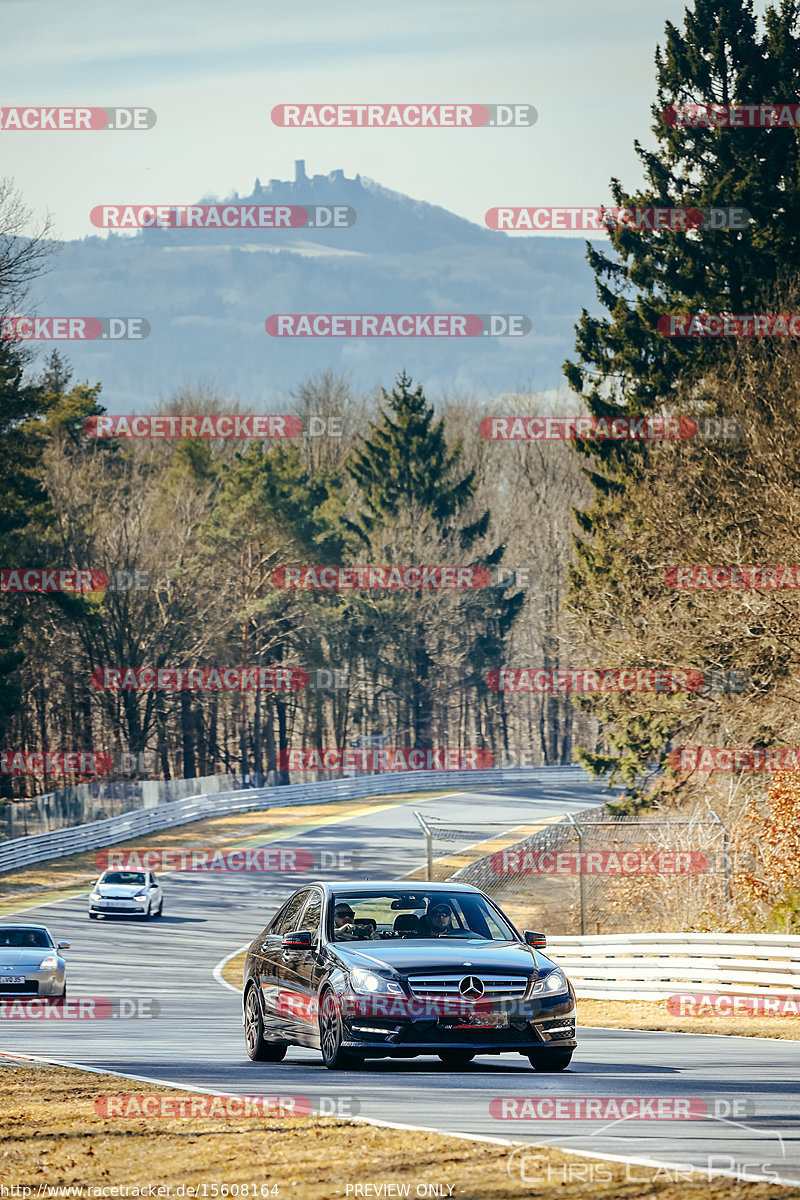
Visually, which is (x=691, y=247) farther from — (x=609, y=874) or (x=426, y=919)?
(x=426, y=919)

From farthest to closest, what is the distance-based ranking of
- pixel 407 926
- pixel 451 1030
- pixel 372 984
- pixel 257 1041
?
pixel 257 1041 < pixel 407 926 < pixel 372 984 < pixel 451 1030

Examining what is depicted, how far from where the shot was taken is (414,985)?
11.2 meters

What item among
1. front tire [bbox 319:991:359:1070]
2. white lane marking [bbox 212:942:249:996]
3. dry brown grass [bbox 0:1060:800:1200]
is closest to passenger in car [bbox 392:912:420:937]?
front tire [bbox 319:991:359:1070]

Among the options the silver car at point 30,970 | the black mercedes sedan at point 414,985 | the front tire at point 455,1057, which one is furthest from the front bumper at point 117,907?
the front tire at point 455,1057

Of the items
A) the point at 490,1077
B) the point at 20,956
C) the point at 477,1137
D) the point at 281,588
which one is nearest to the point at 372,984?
the point at 490,1077

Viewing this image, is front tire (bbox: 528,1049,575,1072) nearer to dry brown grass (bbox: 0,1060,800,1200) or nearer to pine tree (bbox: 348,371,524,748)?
dry brown grass (bbox: 0,1060,800,1200)

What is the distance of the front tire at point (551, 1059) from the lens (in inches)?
459

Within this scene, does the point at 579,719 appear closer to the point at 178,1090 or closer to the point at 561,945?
the point at 561,945

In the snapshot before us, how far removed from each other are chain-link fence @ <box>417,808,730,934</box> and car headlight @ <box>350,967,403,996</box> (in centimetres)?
1310

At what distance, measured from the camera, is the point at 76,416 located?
3169 inches

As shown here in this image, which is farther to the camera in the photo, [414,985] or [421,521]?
[421,521]

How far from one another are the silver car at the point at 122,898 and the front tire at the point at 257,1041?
27093mm

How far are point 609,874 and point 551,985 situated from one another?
20.1m

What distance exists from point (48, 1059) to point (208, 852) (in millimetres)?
39541
